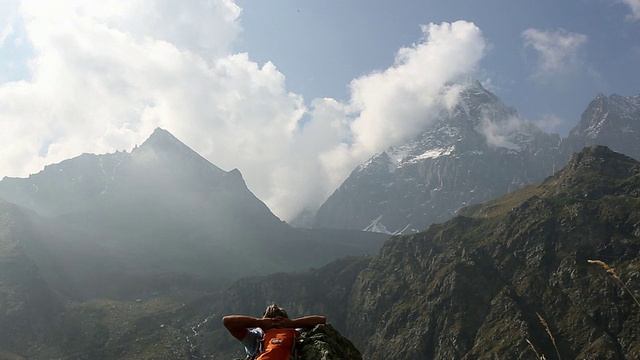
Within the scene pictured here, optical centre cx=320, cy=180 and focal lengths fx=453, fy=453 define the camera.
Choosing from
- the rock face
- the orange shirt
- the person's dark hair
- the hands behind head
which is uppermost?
the person's dark hair

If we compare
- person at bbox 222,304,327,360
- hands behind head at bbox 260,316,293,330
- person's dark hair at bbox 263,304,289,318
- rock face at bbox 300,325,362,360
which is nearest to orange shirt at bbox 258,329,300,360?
person at bbox 222,304,327,360

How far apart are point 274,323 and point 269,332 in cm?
68

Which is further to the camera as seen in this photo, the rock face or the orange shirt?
the rock face

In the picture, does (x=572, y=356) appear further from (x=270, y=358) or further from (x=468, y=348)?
(x=270, y=358)

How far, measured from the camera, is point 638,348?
138 meters

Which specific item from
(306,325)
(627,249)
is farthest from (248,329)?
(627,249)

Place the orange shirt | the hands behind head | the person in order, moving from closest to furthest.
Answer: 1. the orange shirt
2. the person
3. the hands behind head

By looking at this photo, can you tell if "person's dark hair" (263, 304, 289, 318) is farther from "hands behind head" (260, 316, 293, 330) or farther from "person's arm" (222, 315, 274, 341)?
"person's arm" (222, 315, 274, 341)

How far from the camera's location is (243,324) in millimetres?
10914

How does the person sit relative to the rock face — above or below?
above

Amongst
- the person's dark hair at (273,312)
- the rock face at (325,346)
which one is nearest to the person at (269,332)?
the person's dark hair at (273,312)

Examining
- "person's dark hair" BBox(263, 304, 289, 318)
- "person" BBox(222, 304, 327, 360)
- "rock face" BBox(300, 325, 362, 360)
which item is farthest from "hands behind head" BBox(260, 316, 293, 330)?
"rock face" BBox(300, 325, 362, 360)

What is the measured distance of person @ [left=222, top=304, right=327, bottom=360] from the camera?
9477mm

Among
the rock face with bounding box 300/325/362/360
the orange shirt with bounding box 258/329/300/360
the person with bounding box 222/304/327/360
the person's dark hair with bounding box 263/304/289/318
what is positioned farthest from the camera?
the person's dark hair with bounding box 263/304/289/318
